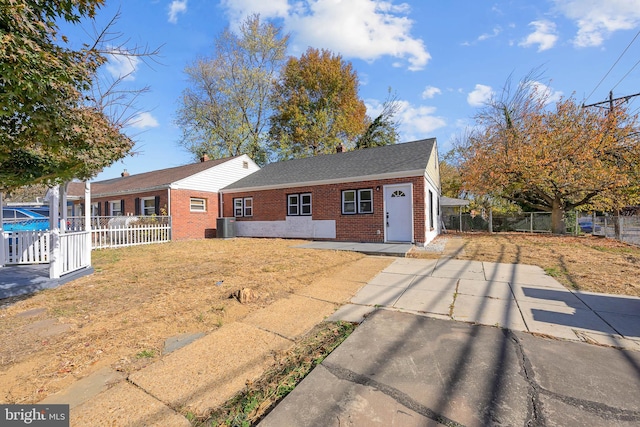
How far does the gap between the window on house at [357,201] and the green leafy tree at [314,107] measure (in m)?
15.9

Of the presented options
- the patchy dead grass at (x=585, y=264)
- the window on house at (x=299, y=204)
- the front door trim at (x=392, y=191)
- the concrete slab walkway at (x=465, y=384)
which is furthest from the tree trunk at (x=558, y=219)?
the concrete slab walkway at (x=465, y=384)

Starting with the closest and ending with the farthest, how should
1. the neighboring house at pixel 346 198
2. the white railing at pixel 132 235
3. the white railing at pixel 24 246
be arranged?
the white railing at pixel 24 246, the neighboring house at pixel 346 198, the white railing at pixel 132 235

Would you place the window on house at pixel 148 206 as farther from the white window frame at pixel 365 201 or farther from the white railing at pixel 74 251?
the white window frame at pixel 365 201

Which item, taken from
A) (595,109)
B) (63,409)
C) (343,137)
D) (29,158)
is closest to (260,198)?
(29,158)

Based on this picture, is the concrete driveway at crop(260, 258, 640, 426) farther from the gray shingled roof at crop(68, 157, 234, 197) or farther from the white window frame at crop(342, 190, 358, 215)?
the gray shingled roof at crop(68, 157, 234, 197)

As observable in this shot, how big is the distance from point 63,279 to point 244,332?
191 inches

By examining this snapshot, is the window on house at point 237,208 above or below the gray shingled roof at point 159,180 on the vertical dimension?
below

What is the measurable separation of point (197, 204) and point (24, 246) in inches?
364

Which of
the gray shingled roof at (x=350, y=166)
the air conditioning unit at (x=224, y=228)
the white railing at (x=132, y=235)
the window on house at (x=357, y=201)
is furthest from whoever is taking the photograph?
the air conditioning unit at (x=224, y=228)

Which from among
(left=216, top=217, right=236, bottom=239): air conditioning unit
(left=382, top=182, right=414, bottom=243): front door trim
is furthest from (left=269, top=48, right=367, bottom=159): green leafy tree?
(left=382, top=182, right=414, bottom=243): front door trim

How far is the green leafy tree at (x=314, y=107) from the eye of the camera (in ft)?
89.7

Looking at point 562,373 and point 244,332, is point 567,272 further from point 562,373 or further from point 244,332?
point 244,332

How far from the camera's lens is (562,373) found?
2488 millimetres

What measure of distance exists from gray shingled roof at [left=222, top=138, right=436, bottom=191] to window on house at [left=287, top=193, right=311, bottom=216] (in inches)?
29.0
